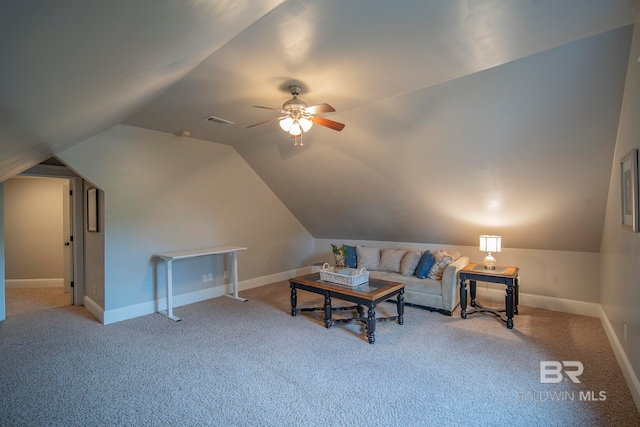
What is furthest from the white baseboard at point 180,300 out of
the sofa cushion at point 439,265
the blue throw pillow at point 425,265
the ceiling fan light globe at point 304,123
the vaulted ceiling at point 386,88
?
the ceiling fan light globe at point 304,123

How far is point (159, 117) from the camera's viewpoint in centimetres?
371

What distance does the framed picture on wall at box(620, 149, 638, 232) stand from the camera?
2.04m

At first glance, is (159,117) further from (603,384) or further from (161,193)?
(603,384)

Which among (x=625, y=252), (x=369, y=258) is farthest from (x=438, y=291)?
(x=625, y=252)

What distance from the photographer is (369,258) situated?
17.4 feet

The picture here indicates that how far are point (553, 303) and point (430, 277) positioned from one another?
5.63ft

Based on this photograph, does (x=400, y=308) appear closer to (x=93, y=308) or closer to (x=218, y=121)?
(x=218, y=121)

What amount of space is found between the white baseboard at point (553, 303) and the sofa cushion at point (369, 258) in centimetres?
177

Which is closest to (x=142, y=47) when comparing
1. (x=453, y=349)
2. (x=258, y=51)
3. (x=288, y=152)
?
(x=258, y=51)

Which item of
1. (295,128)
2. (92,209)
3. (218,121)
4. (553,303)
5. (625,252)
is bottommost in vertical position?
(553,303)

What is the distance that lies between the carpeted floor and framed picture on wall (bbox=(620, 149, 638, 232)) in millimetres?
1340

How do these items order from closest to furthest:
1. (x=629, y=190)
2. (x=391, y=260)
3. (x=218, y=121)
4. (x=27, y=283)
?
(x=629, y=190), (x=218, y=121), (x=391, y=260), (x=27, y=283)

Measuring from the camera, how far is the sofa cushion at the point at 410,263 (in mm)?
4645

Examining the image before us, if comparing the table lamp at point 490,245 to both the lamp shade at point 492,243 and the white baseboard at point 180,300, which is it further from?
the white baseboard at point 180,300
